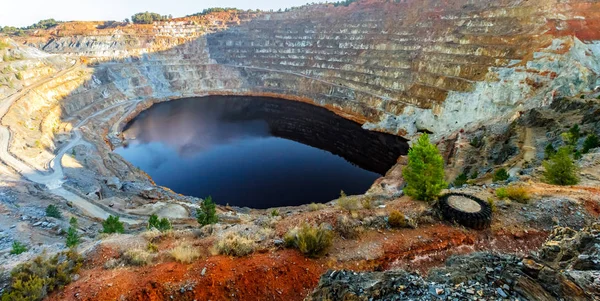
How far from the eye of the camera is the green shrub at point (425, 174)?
52.4 feet

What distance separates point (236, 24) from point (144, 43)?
31.9 metres

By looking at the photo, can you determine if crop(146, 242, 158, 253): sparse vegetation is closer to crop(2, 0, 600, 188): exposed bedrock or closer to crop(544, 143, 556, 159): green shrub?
crop(544, 143, 556, 159): green shrub

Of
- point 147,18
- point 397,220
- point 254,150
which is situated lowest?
point 254,150

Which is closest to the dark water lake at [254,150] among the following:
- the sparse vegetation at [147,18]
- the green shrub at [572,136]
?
the green shrub at [572,136]

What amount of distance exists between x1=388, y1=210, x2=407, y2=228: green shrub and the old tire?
211 centimetres

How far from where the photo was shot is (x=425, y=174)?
53.7ft

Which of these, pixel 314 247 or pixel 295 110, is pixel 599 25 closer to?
pixel 295 110

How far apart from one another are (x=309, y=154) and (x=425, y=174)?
1442 inches

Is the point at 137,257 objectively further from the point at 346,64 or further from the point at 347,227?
the point at 346,64

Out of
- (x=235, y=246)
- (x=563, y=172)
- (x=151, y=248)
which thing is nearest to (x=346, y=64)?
(x=563, y=172)

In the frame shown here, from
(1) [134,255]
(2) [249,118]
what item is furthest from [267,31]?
(1) [134,255]

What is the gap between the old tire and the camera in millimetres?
13389

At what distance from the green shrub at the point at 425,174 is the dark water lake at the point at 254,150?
22.2 metres

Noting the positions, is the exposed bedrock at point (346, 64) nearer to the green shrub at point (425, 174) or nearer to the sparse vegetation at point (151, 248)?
the green shrub at point (425, 174)
